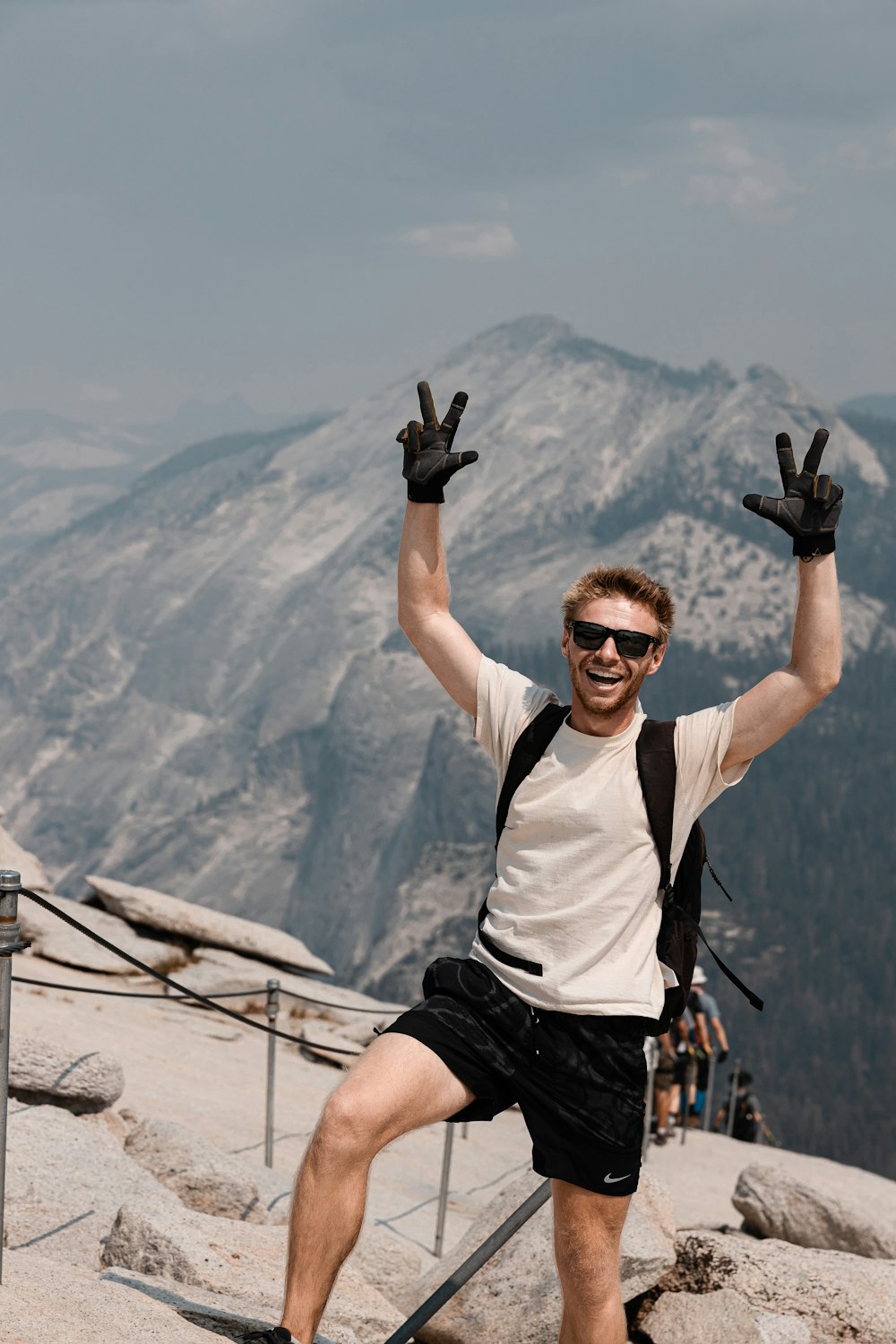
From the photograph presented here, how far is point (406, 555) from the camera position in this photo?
15.8 ft

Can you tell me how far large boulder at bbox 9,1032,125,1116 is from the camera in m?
9.50

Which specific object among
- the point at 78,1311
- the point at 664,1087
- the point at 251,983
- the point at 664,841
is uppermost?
the point at 664,841

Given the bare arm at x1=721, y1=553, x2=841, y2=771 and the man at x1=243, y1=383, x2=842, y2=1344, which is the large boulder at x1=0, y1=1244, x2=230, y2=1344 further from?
the bare arm at x1=721, y1=553, x2=841, y2=771

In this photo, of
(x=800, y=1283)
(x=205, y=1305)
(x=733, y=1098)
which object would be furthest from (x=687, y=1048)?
(x=205, y=1305)

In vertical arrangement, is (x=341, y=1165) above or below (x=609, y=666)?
below

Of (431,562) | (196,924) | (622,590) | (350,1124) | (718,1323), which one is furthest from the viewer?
(196,924)

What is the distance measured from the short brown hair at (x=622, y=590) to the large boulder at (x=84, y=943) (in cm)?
1357

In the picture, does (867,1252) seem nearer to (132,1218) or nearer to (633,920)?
(132,1218)

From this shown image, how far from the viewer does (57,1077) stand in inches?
376

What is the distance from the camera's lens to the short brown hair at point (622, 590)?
4684mm

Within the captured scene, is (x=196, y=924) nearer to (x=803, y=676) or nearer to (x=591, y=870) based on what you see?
(x=591, y=870)

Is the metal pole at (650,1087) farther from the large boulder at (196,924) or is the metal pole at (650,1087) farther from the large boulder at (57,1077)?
the large boulder at (196,924)

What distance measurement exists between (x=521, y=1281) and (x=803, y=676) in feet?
14.0

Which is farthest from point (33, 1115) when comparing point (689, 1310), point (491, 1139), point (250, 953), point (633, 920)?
point (250, 953)
